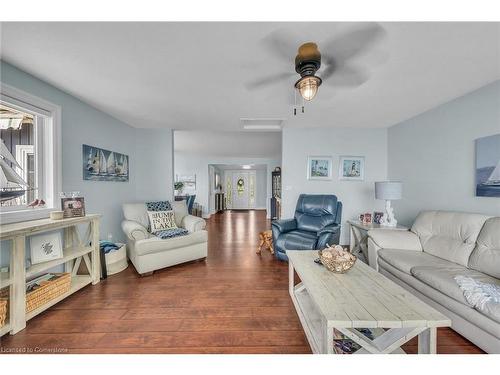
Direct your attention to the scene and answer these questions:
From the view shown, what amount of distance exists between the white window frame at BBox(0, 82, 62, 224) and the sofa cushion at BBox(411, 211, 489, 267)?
4.12 metres

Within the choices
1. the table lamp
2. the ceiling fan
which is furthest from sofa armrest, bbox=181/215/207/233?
the table lamp

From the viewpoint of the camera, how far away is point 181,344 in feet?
4.70

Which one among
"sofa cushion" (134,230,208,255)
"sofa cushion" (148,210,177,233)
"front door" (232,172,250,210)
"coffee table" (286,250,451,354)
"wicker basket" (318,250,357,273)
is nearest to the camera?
"coffee table" (286,250,451,354)

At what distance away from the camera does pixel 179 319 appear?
170 centimetres

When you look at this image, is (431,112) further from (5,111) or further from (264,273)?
(5,111)

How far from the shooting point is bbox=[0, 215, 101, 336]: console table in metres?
1.54

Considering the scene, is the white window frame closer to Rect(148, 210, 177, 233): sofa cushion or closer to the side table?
Rect(148, 210, 177, 233): sofa cushion

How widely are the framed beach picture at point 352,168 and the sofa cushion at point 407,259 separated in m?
1.82

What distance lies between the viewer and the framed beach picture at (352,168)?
3.82m

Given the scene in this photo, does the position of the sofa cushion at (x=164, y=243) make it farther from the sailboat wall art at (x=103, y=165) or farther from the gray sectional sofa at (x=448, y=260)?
the gray sectional sofa at (x=448, y=260)

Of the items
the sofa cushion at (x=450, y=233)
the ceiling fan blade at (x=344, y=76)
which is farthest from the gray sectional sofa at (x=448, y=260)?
the ceiling fan blade at (x=344, y=76)

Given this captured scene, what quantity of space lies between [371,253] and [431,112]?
7.09 ft

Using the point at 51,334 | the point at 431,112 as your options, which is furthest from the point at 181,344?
the point at 431,112

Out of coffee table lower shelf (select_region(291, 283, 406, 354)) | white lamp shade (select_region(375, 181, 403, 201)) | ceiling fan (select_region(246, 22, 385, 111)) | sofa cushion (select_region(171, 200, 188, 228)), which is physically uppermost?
ceiling fan (select_region(246, 22, 385, 111))
